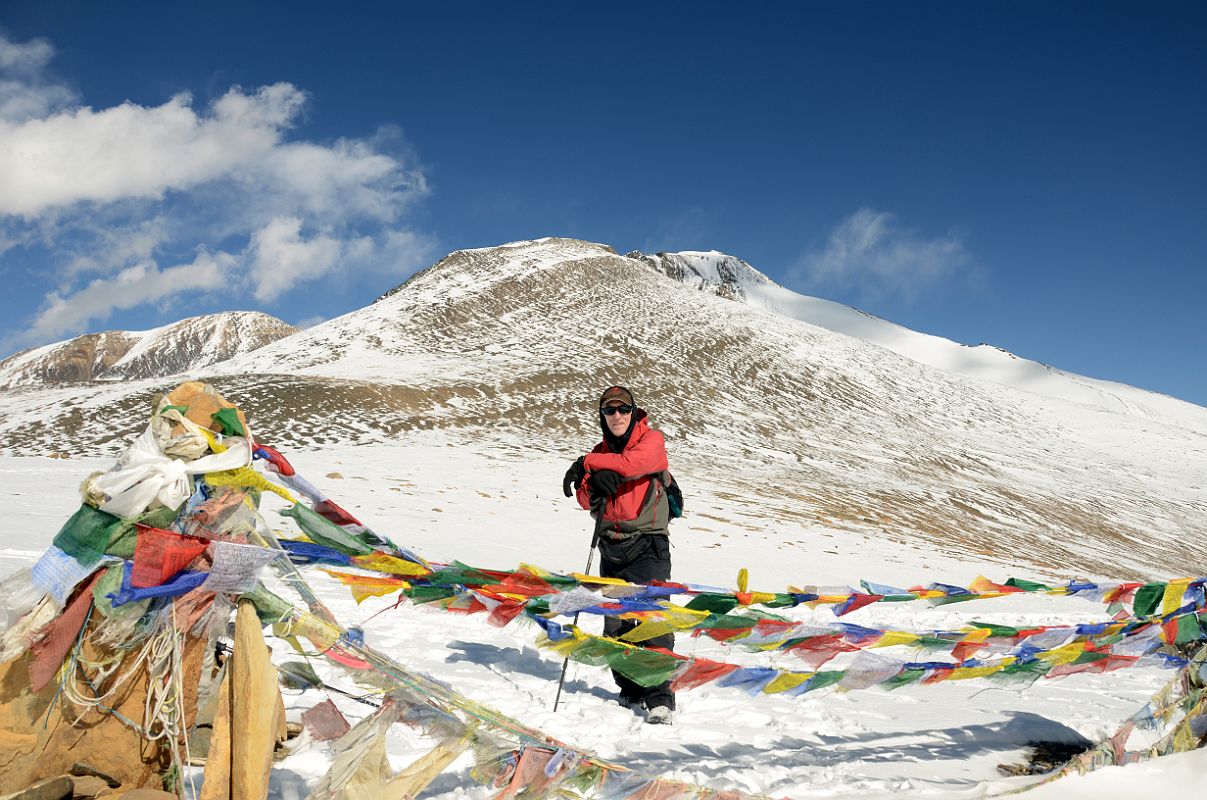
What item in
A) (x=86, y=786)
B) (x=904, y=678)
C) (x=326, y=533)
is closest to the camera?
(x=86, y=786)

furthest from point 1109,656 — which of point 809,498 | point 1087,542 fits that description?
point 1087,542

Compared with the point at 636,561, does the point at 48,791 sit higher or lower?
lower

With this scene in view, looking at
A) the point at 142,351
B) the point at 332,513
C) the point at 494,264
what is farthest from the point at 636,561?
the point at 142,351

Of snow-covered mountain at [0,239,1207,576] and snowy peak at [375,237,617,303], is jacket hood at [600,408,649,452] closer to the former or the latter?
snow-covered mountain at [0,239,1207,576]

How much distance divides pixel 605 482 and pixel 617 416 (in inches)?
18.8

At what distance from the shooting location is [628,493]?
188 inches

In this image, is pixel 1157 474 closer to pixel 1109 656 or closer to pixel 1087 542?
pixel 1087 542

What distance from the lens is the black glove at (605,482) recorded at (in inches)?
185

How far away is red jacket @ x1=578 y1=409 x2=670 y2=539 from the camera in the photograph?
4.64 meters

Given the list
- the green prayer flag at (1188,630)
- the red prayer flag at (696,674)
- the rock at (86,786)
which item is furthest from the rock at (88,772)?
the green prayer flag at (1188,630)

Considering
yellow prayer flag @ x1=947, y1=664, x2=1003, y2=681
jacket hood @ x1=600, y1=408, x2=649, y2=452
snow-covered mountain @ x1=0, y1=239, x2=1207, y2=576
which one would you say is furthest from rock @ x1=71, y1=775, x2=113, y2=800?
snow-covered mountain @ x1=0, y1=239, x2=1207, y2=576

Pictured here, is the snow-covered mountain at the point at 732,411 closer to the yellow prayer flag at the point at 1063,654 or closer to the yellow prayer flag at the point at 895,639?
the yellow prayer flag at the point at 1063,654

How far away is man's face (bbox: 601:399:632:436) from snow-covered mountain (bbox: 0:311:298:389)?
17293 cm

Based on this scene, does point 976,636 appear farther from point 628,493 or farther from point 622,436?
point 622,436
